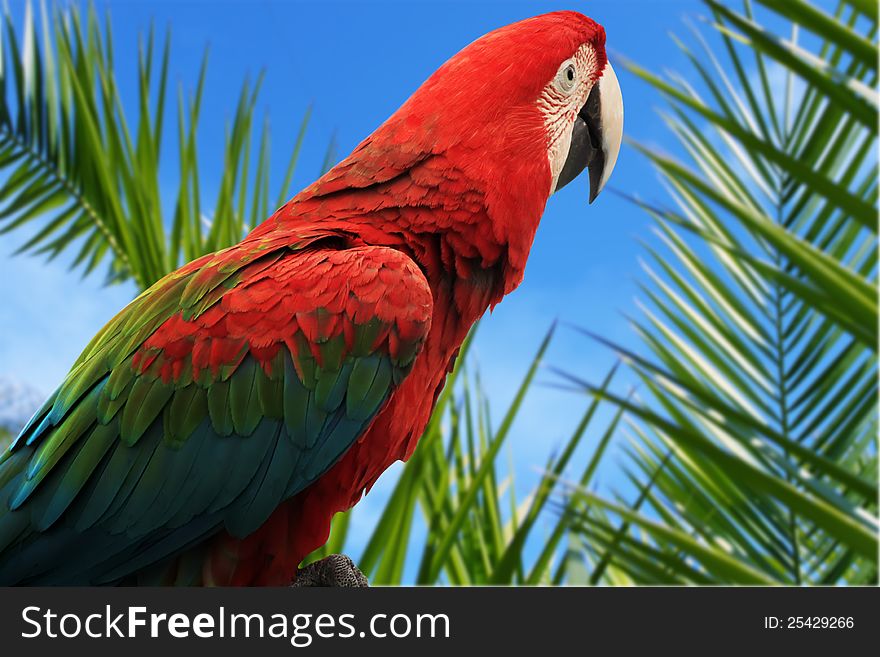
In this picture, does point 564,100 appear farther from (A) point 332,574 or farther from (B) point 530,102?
(A) point 332,574

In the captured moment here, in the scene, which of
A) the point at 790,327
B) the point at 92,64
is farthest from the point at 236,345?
the point at 790,327

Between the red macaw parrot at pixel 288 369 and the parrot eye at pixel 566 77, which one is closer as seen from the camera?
the red macaw parrot at pixel 288 369

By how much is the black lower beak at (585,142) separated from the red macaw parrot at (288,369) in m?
0.06

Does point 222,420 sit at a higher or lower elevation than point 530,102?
lower

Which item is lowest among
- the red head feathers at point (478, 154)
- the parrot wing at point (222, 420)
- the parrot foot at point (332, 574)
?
the parrot foot at point (332, 574)

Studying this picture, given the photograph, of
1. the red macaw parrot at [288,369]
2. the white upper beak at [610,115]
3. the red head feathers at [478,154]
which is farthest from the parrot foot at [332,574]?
the white upper beak at [610,115]

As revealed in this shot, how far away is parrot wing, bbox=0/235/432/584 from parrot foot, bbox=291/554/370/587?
0.08 metres

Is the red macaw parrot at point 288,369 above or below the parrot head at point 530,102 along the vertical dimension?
below

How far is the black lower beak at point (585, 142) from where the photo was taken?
629 mm

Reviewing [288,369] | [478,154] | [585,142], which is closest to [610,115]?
[585,142]

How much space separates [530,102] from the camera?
57cm

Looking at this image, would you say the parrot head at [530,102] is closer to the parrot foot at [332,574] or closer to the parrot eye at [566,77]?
the parrot eye at [566,77]

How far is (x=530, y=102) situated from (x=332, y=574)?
35 cm

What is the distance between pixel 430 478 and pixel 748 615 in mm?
750
